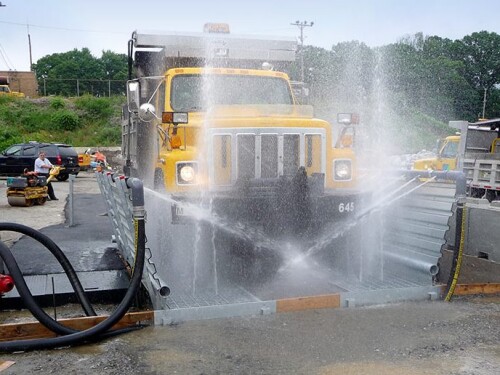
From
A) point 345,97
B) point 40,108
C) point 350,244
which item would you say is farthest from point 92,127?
point 350,244

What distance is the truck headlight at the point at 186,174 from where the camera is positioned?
6.82m

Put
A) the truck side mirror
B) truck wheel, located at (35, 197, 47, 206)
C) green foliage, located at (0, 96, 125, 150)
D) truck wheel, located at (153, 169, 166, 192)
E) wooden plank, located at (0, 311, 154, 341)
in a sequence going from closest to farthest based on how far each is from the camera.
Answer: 1. wooden plank, located at (0, 311, 154, 341)
2. truck wheel, located at (153, 169, 166, 192)
3. the truck side mirror
4. truck wheel, located at (35, 197, 47, 206)
5. green foliage, located at (0, 96, 125, 150)

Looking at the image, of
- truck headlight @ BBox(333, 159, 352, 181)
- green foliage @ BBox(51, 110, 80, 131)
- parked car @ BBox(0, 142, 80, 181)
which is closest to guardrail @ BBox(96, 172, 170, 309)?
truck headlight @ BBox(333, 159, 352, 181)

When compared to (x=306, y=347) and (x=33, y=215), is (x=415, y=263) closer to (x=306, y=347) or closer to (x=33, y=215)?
(x=306, y=347)

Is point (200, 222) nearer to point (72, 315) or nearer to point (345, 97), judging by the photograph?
point (72, 315)

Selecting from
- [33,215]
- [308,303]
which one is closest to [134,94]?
[308,303]

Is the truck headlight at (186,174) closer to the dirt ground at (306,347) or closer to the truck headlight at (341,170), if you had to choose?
the dirt ground at (306,347)

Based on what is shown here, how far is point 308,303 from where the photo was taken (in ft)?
20.2

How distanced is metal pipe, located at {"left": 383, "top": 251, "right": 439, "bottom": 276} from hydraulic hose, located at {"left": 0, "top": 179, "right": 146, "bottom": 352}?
3472 millimetres

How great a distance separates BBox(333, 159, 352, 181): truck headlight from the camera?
761 cm

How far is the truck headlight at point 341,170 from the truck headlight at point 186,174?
1.92 meters

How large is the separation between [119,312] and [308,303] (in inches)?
79.9

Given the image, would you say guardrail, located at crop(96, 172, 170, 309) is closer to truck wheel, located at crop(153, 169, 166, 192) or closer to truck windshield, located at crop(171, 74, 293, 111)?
truck wheel, located at crop(153, 169, 166, 192)

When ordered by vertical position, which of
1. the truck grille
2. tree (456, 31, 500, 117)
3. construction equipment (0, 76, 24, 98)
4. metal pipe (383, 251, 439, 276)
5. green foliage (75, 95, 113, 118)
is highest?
tree (456, 31, 500, 117)
